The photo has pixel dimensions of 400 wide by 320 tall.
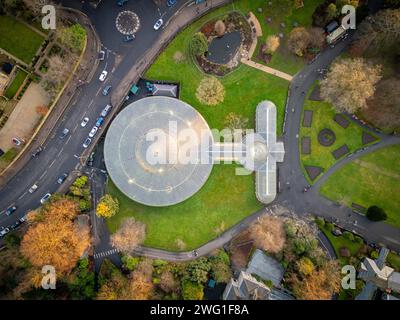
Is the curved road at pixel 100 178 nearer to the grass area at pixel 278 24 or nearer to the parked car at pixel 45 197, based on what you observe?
the parked car at pixel 45 197

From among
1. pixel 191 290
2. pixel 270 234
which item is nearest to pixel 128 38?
pixel 270 234

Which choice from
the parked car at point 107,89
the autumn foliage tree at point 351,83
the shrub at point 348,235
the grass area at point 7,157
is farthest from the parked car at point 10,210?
the shrub at point 348,235

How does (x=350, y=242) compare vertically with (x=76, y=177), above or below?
below

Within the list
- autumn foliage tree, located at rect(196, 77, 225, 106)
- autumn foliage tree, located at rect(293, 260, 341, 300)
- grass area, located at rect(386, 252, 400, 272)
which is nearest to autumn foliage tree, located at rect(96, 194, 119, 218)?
autumn foliage tree, located at rect(196, 77, 225, 106)

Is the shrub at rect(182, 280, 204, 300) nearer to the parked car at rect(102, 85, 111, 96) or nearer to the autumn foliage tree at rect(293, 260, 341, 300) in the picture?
the autumn foliage tree at rect(293, 260, 341, 300)

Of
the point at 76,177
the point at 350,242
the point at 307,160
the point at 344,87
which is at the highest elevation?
the point at 344,87

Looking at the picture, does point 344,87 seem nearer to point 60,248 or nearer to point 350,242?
point 350,242
